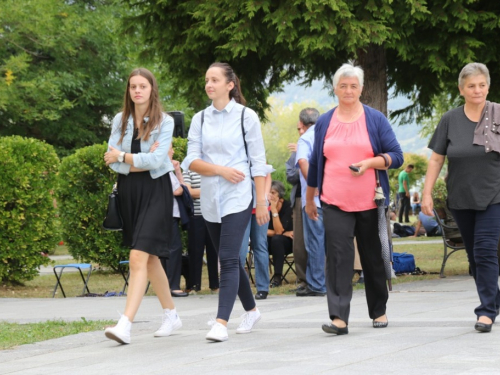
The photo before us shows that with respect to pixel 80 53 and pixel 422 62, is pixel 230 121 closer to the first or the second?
pixel 422 62

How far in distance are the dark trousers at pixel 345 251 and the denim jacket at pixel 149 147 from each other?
1253 mm

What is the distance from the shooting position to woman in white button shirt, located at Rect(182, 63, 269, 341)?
7.22m

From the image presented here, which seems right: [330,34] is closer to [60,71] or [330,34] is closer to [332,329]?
[332,329]

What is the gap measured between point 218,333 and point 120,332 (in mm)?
701

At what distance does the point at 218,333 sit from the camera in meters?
7.03

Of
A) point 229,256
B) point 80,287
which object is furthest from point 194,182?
point 229,256

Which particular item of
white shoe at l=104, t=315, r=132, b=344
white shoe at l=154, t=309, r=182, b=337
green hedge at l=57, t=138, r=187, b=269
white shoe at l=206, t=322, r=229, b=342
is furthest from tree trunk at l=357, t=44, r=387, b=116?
white shoe at l=104, t=315, r=132, b=344

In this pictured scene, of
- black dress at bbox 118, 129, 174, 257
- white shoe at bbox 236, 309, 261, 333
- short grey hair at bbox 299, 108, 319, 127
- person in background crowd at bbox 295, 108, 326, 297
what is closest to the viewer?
black dress at bbox 118, 129, 174, 257

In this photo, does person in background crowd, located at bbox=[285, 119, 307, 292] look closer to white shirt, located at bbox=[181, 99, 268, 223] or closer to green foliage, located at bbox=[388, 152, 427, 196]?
white shirt, located at bbox=[181, 99, 268, 223]

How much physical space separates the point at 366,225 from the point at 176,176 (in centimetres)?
492

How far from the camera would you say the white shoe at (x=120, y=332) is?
7.01 meters

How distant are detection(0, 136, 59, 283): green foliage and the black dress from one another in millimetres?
6248

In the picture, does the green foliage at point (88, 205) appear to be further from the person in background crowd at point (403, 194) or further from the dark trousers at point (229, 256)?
the person in background crowd at point (403, 194)

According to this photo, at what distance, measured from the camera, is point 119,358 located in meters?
6.53
